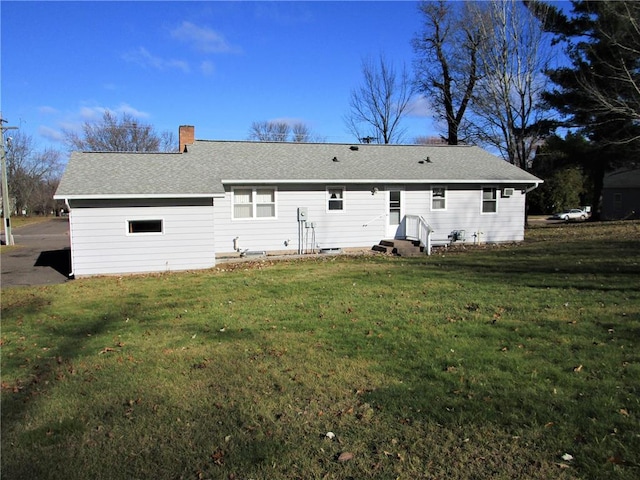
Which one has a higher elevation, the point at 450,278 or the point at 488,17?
the point at 488,17

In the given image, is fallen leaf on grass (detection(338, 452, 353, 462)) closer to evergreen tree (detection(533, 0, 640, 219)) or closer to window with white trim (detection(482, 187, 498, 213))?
window with white trim (detection(482, 187, 498, 213))

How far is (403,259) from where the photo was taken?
15.3 m

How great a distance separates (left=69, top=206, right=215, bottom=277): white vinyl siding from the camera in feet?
42.8

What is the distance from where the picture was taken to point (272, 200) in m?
16.7

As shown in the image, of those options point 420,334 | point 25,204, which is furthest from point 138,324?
point 25,204

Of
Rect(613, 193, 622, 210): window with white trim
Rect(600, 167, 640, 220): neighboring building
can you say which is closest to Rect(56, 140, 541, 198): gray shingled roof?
Rect(600, 167, 640, 220): neighboring building

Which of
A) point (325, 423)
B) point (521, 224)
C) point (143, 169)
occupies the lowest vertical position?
point (325, 423)

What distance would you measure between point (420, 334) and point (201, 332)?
3.21m

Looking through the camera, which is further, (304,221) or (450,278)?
(304,221)

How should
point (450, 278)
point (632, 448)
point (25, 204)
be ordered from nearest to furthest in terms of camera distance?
1. point (632, 448)
2. point (450, 278)
3. point (25, 204)

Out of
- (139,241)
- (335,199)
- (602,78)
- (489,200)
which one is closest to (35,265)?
(139,241)

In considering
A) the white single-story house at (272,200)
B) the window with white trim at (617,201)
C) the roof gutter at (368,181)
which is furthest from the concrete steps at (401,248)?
the window with white trim at (617,201)

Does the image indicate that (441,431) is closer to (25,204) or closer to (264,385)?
(264,385)

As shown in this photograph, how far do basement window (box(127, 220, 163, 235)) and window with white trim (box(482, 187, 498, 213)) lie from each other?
520 inches
